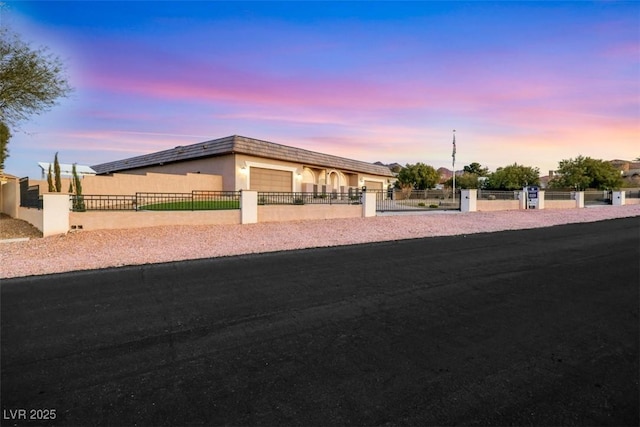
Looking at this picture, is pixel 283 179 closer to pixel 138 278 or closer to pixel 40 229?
pixel 40 229

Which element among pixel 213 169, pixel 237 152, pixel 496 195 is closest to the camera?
pixel 237 152

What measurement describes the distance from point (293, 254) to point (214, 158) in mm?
18123

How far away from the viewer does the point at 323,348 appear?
369 centimetres

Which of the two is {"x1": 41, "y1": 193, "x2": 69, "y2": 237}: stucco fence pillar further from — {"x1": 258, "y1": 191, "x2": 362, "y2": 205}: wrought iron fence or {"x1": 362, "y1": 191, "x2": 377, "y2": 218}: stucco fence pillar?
{"x1": 362, "y1": 191, "x2": 377, "y2": 218}: stucco fence pillar

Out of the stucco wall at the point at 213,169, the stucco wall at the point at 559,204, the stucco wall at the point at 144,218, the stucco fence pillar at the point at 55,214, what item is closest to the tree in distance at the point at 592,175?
the stucco wall at the point at 559,204

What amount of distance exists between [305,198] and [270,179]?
1011 cm

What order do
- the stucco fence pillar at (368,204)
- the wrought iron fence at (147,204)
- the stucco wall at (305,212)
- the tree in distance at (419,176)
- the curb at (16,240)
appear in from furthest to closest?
the tree in distance at (419,176) → the stucco fence pillar at (368,204) → the stucco wall at (305,212) → the wrought iron fence at (147,204) → the curb at (16,240)

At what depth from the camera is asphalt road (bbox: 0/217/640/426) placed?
265 cm

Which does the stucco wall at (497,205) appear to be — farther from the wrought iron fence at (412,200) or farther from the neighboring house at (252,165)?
the neighboring house at (252,165)

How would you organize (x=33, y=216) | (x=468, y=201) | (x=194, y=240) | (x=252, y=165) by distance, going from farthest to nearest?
1. (x=252, y=165)
2. (x=468, y=201)
3. (x=33, y=216)
4. (x=194, y=240)

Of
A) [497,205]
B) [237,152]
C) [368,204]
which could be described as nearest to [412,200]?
[497,205]

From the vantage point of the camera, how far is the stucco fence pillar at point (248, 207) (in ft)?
48.6

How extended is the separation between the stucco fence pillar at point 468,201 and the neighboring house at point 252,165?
41.3 feet

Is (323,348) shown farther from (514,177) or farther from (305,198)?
(514,177)
